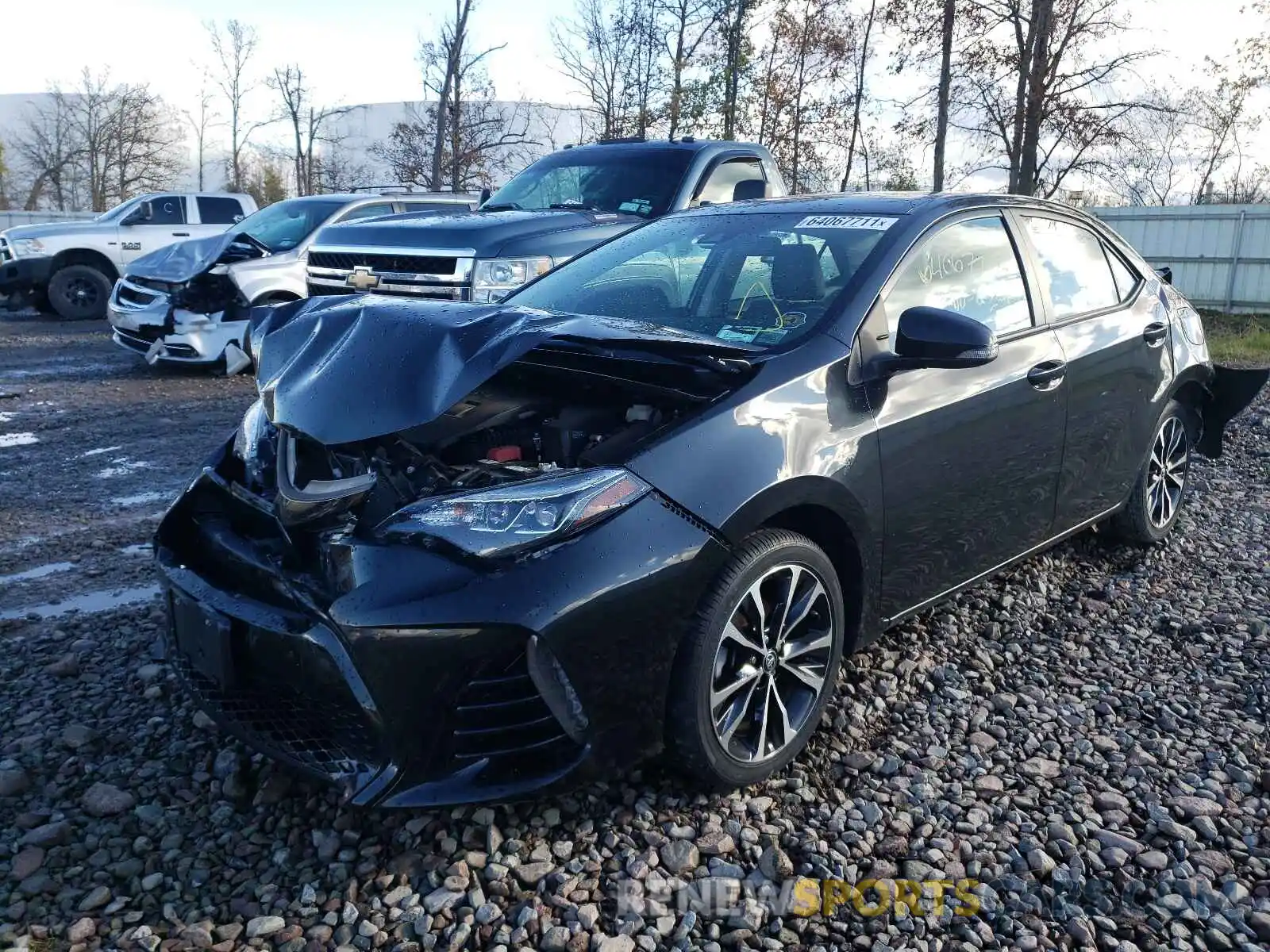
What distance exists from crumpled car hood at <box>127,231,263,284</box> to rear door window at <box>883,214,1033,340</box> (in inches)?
317

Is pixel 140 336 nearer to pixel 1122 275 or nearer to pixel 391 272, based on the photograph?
pixel 391 272

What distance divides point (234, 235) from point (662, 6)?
56.1 ft

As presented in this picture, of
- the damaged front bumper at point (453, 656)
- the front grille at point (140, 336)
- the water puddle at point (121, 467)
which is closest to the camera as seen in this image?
the damaged front bumper at point (453, 656)

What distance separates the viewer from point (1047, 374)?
12.0 ft

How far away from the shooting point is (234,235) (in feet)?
34.2

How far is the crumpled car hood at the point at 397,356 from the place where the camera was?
8.34 ft

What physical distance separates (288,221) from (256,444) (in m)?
8.90

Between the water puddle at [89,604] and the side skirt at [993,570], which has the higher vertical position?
the side skirt at [993,570]

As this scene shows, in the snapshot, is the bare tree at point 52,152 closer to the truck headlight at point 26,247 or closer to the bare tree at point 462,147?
the bare tree at point 462,147

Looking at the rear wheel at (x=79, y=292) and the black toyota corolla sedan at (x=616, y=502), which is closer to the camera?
the black toyota corolla sedan at (x=616, y=502)

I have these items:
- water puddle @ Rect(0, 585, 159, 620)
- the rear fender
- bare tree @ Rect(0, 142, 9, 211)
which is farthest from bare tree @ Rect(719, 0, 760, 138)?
bare tree @ Rect(0, 142, 9, 211)

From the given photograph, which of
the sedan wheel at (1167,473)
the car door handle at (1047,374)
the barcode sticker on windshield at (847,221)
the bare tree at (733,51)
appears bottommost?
the sedan wheel at (1167,473)

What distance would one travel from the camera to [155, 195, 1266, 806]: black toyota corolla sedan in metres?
2.31

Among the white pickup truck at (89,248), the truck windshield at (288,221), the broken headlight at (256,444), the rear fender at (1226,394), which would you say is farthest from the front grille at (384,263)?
the white pickup truck at (89,248)
